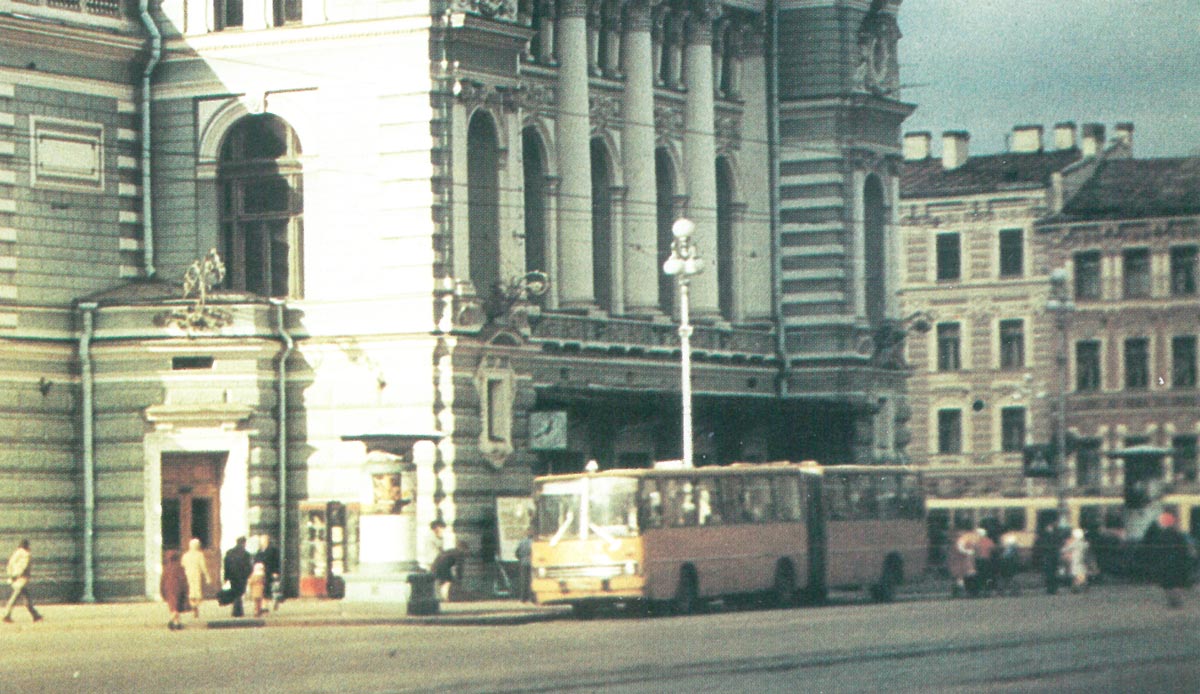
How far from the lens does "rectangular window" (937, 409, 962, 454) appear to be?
1736 inches

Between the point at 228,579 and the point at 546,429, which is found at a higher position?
the point at 546,429

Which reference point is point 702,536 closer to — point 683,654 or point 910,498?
point 910,498

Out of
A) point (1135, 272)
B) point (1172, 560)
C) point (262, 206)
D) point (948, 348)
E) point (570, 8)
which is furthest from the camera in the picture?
point (948, 348)

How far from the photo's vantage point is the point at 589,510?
49.0 meters

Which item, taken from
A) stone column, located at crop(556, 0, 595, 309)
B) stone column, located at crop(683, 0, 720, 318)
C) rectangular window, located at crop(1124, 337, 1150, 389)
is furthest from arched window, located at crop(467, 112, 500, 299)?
rectangular window, located at crop(1124, 337, 1150, 389)

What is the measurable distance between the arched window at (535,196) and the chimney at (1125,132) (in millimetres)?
40361

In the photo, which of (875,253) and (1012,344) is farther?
(875,253)

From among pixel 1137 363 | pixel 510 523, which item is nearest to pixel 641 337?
pixel 510 523

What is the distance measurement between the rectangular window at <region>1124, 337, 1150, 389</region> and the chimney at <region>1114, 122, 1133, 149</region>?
66.8 inches

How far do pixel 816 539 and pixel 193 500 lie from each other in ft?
41.8

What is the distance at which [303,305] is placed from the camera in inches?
2199

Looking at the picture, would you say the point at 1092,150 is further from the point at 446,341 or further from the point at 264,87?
the point at 264,87

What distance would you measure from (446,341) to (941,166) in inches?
1039

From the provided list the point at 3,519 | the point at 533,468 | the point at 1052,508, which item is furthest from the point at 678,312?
the point at 1052,508
